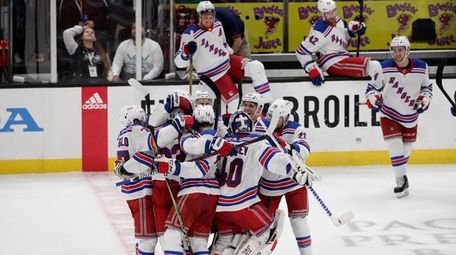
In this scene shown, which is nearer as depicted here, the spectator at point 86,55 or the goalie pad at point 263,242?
the goalie pad at point 263,242

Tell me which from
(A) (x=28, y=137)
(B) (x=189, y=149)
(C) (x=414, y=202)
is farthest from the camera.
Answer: (A) (x=28, y=137)

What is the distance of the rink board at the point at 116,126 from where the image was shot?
10875 millimetres

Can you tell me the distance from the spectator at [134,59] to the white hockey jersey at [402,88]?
2118 millimetres

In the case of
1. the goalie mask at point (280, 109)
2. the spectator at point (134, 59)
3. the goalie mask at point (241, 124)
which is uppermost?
the spectator at point (134, 59)

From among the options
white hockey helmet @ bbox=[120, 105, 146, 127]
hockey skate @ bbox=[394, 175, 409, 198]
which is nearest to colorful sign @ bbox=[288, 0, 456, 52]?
hockey skate @ bbox=[394, 175, 409, 198]

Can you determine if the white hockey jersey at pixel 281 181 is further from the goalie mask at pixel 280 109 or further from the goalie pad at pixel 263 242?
the goalie pad at pixel 263 242

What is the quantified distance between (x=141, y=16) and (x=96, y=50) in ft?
1.55

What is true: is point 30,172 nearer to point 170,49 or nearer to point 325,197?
point 170,49

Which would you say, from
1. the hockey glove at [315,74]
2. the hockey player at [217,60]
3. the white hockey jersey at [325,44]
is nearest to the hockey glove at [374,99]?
the hockey player at [217,60]

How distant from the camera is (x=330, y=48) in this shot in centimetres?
1145

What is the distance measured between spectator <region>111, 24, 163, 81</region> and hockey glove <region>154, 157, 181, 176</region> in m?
4.38

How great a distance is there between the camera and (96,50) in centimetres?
1123

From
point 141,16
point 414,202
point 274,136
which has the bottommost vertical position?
point 414,202

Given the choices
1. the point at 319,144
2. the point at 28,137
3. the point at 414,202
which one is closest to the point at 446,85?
the point at 319,144
